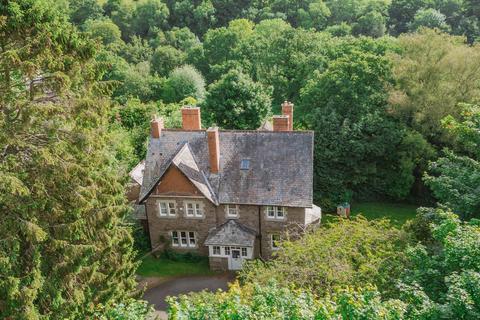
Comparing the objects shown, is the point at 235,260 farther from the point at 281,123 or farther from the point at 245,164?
the point at 281,123

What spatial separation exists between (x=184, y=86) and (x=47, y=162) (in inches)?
1827

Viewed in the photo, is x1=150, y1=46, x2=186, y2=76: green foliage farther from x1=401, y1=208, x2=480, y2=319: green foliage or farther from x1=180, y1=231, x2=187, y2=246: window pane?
x1=401, y1=208, x2=480, y2=319: green foliage

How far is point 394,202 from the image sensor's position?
143ft

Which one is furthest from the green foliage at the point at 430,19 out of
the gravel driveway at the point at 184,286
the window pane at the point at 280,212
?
the gravel driveway at the point at 184,286

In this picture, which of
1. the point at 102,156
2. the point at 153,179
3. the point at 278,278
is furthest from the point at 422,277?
the point at 153,179

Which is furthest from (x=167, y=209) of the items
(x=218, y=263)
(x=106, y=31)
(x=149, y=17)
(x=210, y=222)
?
(x=149, y=17)

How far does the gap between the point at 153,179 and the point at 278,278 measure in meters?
15.1

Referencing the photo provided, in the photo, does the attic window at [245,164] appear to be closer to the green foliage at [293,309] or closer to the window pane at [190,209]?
the window pane at [190,209]

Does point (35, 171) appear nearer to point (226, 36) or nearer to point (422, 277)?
point (422, 277)

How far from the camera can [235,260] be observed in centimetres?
3356

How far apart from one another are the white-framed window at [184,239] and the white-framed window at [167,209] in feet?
5.75

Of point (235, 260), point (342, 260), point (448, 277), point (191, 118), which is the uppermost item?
point (191, 118)

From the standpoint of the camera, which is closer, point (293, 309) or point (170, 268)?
point (293, 309)

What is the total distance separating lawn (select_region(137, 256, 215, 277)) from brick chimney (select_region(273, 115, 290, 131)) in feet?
38.5
